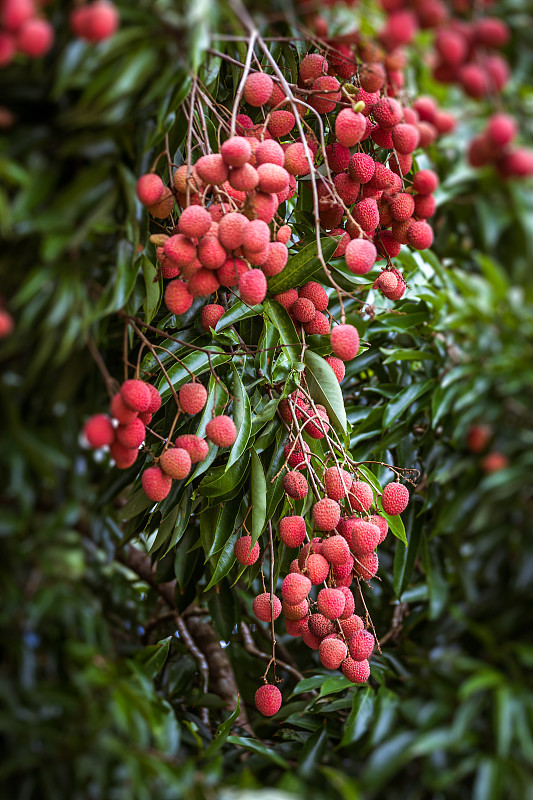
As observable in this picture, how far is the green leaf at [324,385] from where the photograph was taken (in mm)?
1136

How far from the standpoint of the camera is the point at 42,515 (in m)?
0.68

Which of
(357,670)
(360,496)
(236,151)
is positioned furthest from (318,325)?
(357,670)

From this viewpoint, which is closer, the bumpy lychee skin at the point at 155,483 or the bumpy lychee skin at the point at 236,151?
the bumpy lychee skin at the point at 236,151

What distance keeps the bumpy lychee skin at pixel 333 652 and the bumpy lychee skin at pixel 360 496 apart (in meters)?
0.18

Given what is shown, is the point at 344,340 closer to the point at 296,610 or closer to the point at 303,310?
the point at 303,310

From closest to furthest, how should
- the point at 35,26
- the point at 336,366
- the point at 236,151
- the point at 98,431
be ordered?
the point at 35,26
the point at 98,431
the point at 236,151
the point at 336,366

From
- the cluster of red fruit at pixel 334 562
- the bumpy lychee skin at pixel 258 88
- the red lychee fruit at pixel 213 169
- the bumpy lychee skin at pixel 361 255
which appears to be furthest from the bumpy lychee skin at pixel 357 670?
the bumpy lychee skin at pixel 258 88

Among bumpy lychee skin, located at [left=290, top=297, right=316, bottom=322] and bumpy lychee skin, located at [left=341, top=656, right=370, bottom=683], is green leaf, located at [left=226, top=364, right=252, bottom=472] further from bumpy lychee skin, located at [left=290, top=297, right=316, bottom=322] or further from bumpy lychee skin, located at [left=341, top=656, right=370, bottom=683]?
bumpy lychee skin, located at [left=341, top=656, right=370, bottom=683]

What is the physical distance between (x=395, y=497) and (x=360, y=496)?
0.19ft

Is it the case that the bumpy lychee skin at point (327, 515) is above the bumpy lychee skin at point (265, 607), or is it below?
above

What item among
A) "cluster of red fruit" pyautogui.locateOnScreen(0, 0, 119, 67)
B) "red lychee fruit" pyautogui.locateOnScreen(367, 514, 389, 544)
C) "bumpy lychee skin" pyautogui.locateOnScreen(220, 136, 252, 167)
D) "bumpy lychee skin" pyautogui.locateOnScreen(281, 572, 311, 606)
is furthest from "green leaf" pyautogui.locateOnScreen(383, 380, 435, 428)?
"cluster of red fruit" pyautogui.locateOnScreen(0, 0, 119, 67)

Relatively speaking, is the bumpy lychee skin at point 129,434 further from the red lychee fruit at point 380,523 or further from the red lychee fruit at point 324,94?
the red lychee fruit at point 324,94

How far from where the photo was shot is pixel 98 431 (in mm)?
744

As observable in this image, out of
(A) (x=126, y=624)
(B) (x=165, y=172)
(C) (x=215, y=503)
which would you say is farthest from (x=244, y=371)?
(A) (x=126, y=624)
